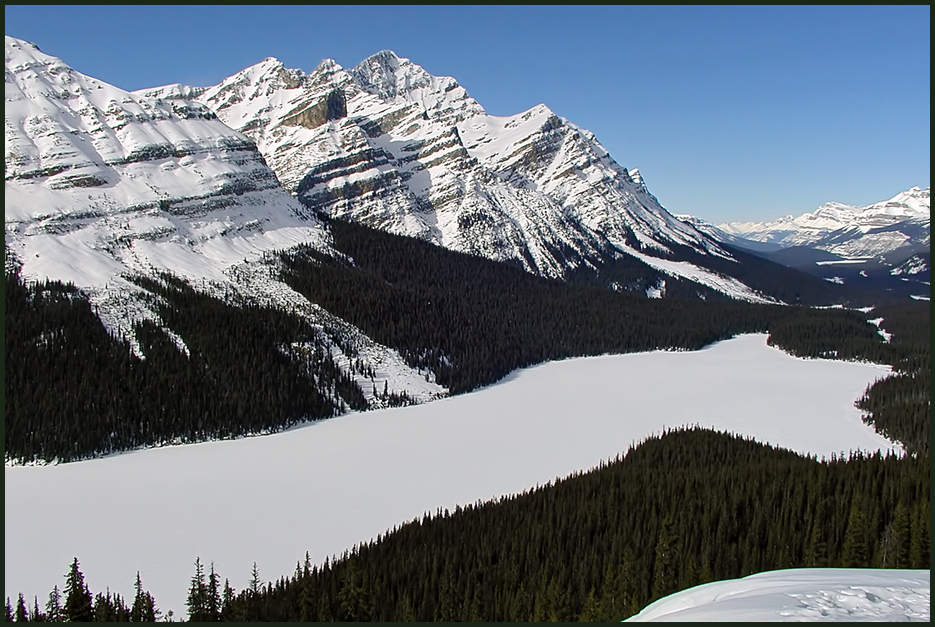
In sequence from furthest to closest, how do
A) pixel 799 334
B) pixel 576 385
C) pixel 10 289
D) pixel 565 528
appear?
pixel 799 334 → pixel 576 385 → pixel 10 289 → pixel 565 528

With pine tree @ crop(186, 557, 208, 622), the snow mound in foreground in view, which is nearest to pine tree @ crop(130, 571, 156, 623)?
pine tree @ crop(186, 557, 208, 622)

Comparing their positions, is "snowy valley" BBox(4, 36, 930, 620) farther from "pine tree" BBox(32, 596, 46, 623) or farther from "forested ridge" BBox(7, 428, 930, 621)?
"pine tree" BBox(32, 596, 46, 623)

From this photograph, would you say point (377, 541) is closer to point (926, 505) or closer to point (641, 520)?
point (641, 520)

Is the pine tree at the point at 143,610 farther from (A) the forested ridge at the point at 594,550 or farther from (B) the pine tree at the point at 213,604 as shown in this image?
(B) the pine tree at the point at 213,604

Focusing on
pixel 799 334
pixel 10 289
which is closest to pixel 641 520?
pixel 10 289

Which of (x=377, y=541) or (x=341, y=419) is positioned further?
(x=341, y=419)

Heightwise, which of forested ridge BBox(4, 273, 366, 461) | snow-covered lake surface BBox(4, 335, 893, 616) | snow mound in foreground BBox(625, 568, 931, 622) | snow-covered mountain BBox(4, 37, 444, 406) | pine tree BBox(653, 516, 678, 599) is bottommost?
pine tree BBox(653, 516, 678, 599)

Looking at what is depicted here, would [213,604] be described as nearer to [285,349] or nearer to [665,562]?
[665,562]
